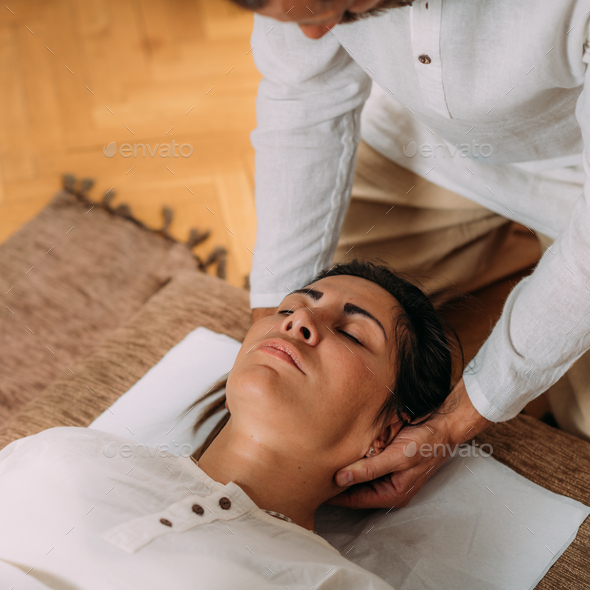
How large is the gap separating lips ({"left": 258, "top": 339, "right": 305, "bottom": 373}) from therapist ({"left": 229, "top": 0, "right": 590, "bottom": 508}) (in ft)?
0.77

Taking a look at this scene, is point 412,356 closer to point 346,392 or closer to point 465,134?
point 346,392

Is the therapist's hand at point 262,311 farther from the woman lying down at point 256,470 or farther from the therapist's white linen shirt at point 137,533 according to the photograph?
the therapist's white linen shirt at point 137,533

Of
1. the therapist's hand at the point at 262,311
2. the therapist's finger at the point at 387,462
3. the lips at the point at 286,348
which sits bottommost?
the therapist's finger at the point at 387,462

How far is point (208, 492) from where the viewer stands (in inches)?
40.3

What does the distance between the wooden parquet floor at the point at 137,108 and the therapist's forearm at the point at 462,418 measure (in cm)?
122

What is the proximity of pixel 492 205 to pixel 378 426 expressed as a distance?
0.75 meters

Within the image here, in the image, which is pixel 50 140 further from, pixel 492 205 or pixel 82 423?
Answer: pixel 492 205

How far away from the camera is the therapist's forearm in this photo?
1.12m
